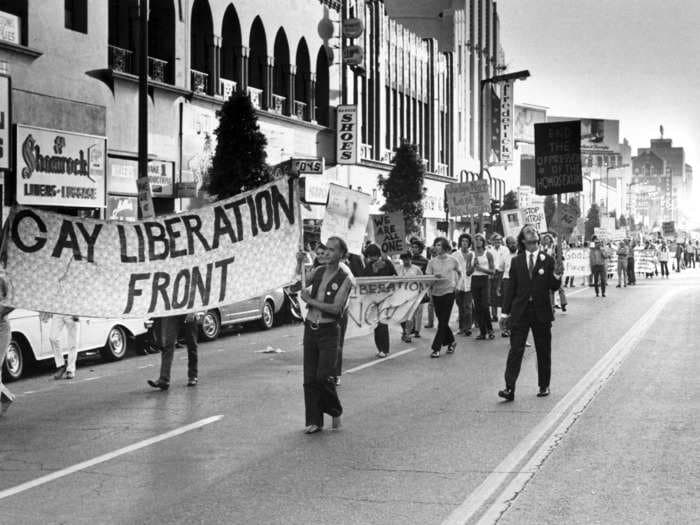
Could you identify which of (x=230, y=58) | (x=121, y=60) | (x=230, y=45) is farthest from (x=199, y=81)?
(x=121, y=60)

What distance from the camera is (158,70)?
103 feet

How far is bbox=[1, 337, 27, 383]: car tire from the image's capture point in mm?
15172

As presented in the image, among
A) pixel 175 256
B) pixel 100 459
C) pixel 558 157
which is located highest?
pixel 558 157

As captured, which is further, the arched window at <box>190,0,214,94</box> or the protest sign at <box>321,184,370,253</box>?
the arched window at <box>190,0,214,94</box>

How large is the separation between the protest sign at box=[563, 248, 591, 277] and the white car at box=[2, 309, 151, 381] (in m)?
27.4

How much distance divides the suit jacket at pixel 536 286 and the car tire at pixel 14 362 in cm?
704

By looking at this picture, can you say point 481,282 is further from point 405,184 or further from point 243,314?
Answer: point 405,184

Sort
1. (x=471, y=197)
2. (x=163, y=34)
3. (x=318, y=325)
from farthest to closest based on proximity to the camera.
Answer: (x=471, y=197) < (x=163, y=34) < (x=318, y=325)

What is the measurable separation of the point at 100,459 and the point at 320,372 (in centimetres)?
216

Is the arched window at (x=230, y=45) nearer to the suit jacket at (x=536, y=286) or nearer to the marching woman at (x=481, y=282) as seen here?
the marching woman at (x=481, y=282)

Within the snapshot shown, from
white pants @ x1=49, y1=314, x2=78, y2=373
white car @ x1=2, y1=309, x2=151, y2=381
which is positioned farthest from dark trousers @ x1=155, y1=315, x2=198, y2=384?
white pants @ x1=49, y1=314, x2=78, y2=373

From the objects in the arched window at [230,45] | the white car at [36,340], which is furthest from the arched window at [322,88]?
the white car at [36,340]

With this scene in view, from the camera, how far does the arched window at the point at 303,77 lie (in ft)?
136

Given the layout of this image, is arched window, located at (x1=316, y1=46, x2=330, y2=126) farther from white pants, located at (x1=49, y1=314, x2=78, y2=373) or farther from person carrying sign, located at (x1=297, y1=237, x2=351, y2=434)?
person carrying sign, located at (x1=297, y1=237, x2=351, y2=434)
